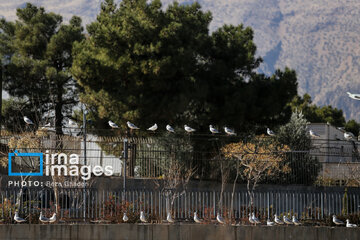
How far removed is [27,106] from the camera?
37.4m

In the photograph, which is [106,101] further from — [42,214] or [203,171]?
[42,214]

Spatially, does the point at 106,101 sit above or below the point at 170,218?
above

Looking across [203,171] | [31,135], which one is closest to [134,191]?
[31,135]

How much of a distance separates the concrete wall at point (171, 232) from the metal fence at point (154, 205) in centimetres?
70

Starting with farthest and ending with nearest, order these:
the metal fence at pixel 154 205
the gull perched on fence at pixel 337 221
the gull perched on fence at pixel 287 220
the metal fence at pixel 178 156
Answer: the metal fence at pixel 178 156
the metal fence at pixel 154 205
the gull perched on fence at pixel 337 221
the gull perched on fence at pixel 287 220

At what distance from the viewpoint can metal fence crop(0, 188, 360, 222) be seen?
20.4m

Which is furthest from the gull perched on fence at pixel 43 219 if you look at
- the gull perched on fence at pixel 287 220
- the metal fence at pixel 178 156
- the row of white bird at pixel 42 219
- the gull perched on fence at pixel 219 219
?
the metal fence at pixel 178 156

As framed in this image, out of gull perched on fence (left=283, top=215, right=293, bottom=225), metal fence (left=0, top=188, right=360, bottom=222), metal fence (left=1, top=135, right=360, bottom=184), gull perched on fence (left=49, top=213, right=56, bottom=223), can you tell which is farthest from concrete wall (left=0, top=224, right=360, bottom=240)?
metal fence (left=1, top=135, right=360, bottom=184)

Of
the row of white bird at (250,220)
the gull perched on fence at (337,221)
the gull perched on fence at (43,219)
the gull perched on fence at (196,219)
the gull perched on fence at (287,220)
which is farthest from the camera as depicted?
the gull perched on fence at (337,221)

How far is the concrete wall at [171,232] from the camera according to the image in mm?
19609

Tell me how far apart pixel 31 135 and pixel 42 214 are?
6.08m

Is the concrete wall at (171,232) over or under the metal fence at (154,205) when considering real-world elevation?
under

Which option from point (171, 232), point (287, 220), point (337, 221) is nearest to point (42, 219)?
point (171, 232)

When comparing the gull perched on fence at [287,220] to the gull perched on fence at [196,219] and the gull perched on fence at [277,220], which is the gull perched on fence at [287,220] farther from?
the gull perched on fence at [196,219]
